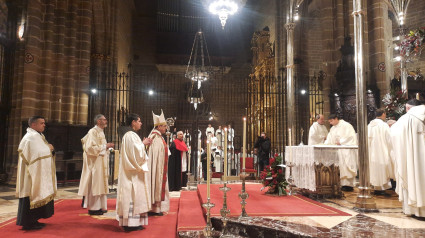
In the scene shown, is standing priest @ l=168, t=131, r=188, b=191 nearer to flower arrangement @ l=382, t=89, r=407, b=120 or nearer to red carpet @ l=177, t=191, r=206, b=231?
red carpet @ l=177, t=191, r=206, b=231

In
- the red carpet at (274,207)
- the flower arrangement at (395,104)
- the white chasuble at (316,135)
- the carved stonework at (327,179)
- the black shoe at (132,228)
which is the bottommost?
the black shoe at (132,228)

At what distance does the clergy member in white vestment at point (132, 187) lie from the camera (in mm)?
3869

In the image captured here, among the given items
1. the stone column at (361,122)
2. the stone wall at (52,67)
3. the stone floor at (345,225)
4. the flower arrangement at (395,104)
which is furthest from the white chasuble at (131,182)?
the stone wall at (52,67)

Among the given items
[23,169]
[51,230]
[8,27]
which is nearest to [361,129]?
[51,230]

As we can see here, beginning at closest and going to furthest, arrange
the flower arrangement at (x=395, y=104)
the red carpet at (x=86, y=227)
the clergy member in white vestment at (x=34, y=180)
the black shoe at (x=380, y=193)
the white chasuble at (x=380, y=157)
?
the red carpet at (x=86, y=227), the clergy member in white vestment at (x=34, y=180), the white chasuble at (x=380, y=157), the black shoe at (x=380, y=193), the flower arrangement at (x=395, y=104)

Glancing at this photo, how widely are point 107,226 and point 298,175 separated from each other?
394 cm

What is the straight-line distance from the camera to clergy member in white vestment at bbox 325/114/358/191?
6688 millimetres

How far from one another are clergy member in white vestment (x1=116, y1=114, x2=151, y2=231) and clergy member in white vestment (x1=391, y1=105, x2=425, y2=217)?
145 inches

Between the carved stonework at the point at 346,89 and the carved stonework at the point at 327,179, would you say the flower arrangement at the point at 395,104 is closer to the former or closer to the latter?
the carved stonework at the point at 346,89

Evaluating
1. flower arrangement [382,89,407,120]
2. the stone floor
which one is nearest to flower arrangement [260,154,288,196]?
the stone floor

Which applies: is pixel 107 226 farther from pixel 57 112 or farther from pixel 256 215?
pixel 57 112

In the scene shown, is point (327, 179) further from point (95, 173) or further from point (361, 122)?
point (95, 173)

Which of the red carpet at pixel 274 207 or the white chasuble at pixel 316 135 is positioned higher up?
the white chasuble at pixel 316 135

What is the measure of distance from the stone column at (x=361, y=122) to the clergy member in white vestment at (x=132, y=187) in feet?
11.0
